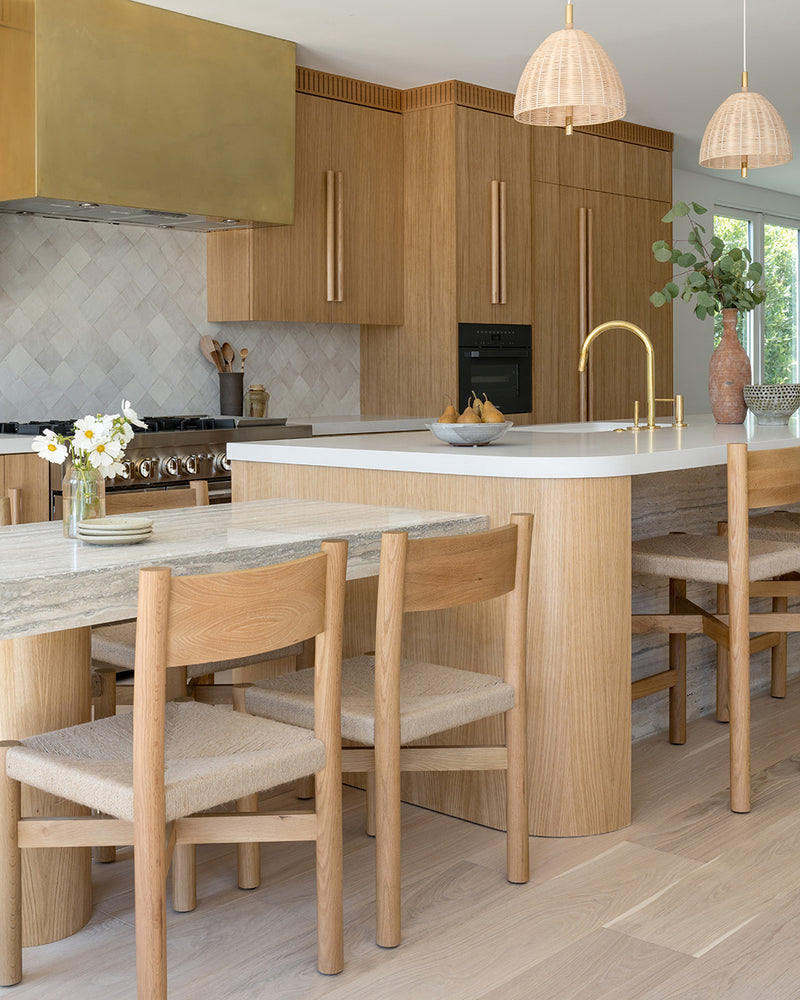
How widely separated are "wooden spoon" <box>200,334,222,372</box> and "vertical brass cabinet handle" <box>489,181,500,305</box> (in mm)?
1303

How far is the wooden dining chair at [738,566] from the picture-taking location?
2.64 m

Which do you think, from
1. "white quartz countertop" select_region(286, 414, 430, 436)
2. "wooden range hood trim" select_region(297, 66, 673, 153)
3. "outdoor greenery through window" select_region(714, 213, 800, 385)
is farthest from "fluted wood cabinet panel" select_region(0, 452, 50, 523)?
"outdoor greenery through window" select_region(714, 213, 800, 385)

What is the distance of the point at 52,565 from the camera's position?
1.77m

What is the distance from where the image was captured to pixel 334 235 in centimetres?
494

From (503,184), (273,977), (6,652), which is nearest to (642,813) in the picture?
(273,977)

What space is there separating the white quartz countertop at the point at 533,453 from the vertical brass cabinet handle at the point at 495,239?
6.42 feet

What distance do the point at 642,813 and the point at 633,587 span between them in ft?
2.44

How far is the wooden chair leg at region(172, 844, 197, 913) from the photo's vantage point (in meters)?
2.13

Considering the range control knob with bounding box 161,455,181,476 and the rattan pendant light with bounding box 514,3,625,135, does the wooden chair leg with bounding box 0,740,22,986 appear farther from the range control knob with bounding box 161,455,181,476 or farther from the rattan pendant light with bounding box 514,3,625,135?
the range control knob with bounding box 161,455,181,476

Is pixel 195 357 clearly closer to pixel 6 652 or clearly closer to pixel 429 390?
pixel 429 390

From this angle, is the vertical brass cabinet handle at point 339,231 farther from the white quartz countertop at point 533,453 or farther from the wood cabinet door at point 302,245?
the white quartz countertop at point 533,453

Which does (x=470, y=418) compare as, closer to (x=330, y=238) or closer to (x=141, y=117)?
(x=141, y=117)

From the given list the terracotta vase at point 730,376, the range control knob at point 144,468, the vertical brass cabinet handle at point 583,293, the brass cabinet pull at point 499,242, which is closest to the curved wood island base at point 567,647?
the terracotta vase at point 730,376

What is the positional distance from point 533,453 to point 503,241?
288 centimetres
